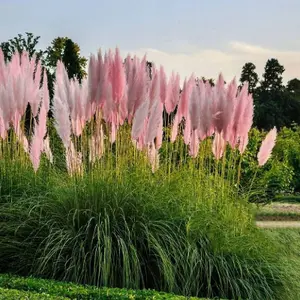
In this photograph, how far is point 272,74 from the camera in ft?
127

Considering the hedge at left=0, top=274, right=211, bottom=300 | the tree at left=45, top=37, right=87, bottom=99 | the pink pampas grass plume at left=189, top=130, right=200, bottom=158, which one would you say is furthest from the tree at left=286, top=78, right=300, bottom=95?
the hedge at left=0, top=274, right=211, bottom=300

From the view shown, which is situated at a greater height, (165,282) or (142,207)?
(142,207)

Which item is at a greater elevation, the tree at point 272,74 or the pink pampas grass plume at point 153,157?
the tree at point 272,74

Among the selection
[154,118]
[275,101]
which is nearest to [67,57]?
[275,101]

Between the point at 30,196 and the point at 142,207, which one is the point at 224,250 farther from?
the point at 30,196

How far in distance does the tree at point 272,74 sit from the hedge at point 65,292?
115 ft

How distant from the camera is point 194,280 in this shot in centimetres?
448

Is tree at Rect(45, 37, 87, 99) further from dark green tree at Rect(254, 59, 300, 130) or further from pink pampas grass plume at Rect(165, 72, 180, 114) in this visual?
pink pampas grass plume at Rect(165, 72, 180, 114)

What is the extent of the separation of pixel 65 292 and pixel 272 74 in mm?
36023

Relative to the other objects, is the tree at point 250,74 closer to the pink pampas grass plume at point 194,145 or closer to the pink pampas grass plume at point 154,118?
the pink pampas grass plume at point 194,145

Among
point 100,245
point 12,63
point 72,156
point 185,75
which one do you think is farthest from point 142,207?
point 12,63

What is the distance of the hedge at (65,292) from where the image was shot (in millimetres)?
3893

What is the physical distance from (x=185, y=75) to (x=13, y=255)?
2.44 meters

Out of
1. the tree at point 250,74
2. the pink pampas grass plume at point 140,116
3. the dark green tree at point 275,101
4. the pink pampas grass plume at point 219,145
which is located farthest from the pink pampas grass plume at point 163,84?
the tree at point 250,74
